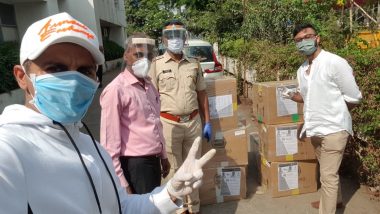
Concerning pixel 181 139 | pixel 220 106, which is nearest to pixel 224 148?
pixel 220 106

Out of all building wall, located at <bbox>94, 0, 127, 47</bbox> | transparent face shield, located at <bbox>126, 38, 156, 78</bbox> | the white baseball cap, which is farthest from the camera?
building wall, located at <bbox>94, 0, 127, 47</bbox>

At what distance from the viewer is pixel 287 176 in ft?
13.0

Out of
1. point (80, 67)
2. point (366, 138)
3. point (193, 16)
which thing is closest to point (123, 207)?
point (80, 67)

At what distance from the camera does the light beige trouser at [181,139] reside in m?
3.51

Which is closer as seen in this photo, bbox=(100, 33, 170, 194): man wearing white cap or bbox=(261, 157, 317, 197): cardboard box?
bbox=(100, 33, 170, 194): man wearing white cap

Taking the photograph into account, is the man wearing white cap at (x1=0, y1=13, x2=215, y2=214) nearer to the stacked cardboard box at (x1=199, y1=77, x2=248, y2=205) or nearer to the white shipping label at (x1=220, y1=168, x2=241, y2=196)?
the stacked cardboard box at (x1=199, y1=77, x2=248, y2=205)

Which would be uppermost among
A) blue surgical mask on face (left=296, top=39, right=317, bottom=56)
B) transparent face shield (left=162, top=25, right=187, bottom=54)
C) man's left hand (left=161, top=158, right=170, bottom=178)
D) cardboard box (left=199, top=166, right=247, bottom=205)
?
transparent face shield (left=162, top=25, right=187, bottom=54)

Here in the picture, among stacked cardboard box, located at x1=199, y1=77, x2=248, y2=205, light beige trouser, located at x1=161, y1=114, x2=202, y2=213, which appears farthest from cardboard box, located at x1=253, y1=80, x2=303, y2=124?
light beige trouser, located at x1=161, y1=114, x2=202, y2=213

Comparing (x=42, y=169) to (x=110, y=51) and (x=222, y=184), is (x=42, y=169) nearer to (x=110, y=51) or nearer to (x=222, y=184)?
(x=222, y=184)

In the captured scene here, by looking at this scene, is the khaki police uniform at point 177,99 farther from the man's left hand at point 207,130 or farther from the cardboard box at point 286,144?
the cardboard box at point 286,144

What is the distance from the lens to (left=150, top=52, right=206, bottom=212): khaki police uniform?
349 centimetres

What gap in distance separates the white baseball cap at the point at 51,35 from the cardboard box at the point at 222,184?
117 inches

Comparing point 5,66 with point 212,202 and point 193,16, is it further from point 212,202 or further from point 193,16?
point 193,16

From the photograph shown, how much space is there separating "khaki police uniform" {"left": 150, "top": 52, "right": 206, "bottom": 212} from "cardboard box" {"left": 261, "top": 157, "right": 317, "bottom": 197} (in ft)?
3.39
